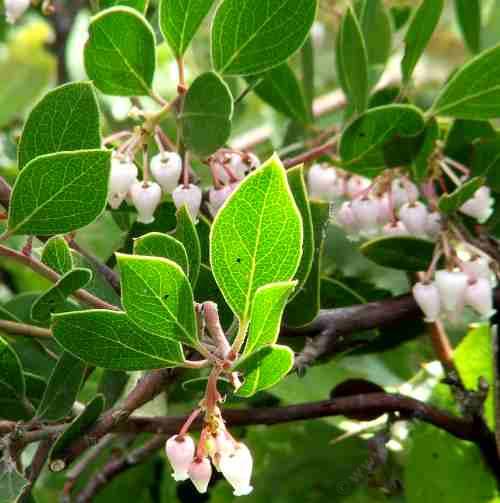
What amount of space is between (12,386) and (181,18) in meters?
0.40

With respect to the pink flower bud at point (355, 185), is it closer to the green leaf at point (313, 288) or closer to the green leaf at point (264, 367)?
the green leaf at point (313, 288)

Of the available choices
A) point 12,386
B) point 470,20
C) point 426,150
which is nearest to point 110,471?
point 12,386

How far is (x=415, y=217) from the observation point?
3.87 ft

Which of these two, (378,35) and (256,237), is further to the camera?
(378,35)

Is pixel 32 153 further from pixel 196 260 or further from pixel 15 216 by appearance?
pixel 196 260

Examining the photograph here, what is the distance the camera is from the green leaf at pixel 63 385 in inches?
36.5

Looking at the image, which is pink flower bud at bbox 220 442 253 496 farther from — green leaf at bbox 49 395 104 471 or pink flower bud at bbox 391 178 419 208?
pink flower bud at bbox 391 178 419 208

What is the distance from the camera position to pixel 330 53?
8.73 ft

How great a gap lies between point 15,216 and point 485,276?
551mm

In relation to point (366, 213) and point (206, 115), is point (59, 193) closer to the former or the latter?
point (206, 115)

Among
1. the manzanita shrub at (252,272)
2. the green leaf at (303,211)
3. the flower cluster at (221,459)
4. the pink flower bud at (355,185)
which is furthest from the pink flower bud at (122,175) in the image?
the pink flower bud at (355,185)

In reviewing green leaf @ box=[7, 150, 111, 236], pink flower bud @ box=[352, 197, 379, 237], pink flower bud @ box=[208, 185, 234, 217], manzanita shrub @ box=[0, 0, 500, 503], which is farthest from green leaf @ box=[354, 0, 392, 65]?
green leaf @ box=[7, 150, 111, 236]

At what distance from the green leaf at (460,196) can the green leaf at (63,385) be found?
43 cm

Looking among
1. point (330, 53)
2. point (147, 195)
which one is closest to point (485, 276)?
point (147, 195)
